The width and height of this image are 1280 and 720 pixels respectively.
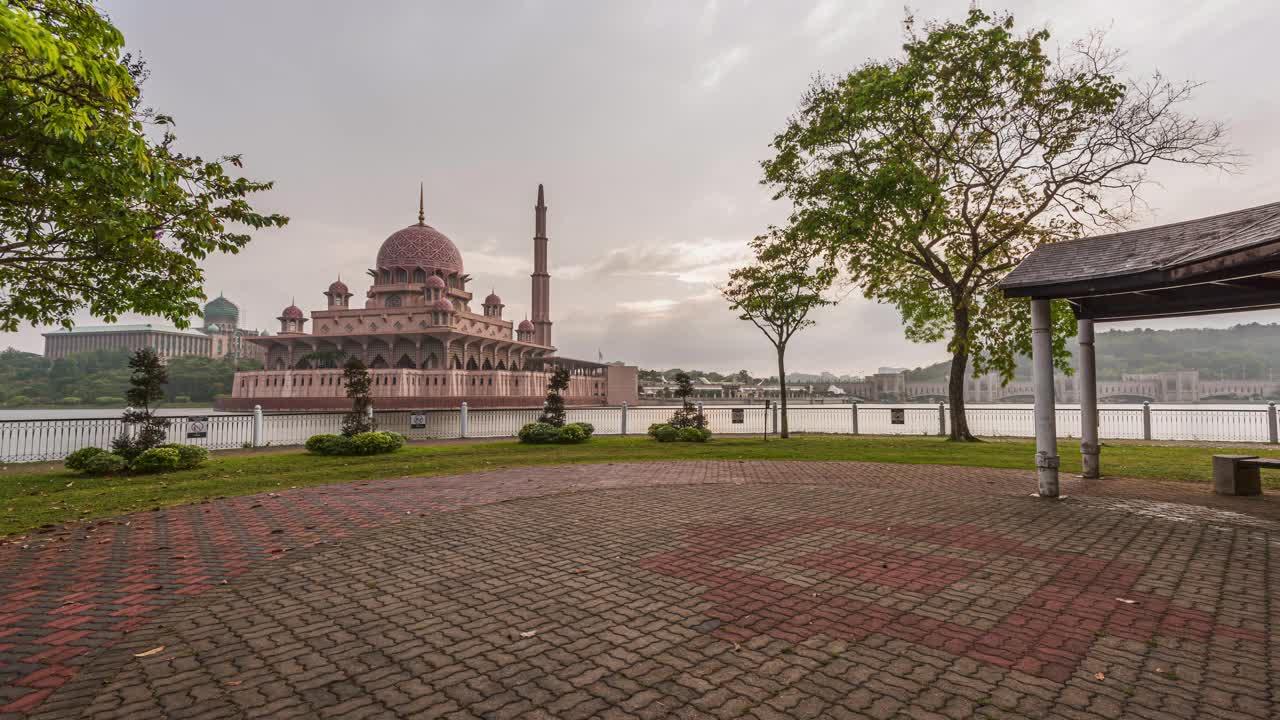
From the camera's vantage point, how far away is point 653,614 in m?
4.63

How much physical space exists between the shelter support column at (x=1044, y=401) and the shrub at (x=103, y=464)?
1925cm

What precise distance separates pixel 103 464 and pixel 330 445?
214 inches

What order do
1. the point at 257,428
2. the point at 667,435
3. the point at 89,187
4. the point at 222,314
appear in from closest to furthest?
the point at 89,187, the point at 257,428, the point at 667,435, the point at 222,314

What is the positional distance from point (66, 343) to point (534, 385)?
10715 cm

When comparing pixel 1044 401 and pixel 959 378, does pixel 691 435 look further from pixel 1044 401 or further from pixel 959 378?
pixel 1044 401

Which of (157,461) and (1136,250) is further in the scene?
(157,461)

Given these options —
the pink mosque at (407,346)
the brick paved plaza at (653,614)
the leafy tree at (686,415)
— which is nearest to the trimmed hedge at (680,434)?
the leafy tree at (686,415)

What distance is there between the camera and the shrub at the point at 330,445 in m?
18.4

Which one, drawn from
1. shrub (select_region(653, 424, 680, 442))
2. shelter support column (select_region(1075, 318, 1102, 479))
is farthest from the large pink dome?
shelter support column (select_region(1075, 318, 1102, 479))

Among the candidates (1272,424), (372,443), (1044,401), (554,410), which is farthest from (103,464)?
(1272,424)

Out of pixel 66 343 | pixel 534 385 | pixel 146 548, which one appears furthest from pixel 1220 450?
pixel 66 343

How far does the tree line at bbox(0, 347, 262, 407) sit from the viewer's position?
65625mm

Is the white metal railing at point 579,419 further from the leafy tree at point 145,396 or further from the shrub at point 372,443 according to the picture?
the shrub at point 372,443

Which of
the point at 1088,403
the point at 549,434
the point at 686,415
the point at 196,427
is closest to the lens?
the point at 1088,403
